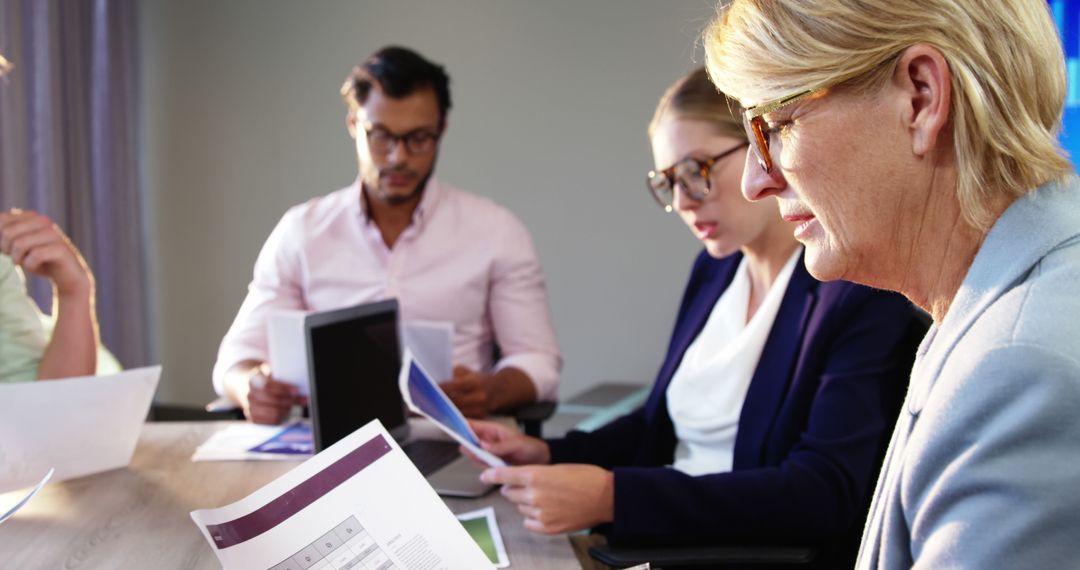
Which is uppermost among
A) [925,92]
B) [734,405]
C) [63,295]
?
[925,92]

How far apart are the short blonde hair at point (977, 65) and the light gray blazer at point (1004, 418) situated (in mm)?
36

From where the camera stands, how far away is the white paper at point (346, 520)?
3.34ft

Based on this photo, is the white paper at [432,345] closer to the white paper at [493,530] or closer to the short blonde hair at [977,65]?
the white paper at [493,530]

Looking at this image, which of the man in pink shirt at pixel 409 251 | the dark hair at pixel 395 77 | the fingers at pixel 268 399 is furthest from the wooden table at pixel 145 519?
the dark hair at pixel 395 77

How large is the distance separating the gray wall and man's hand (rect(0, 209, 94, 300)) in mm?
2929

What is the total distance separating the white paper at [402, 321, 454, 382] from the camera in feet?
7.11

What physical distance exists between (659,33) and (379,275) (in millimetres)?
A: 2476

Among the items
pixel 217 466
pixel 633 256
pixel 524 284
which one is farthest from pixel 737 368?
pixel 633 256

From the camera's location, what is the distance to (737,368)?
1.74 metres

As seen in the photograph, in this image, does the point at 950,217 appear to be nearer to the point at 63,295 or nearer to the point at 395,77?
the point at 63,295

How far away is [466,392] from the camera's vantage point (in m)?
2.14

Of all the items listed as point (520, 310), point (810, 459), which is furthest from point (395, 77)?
point (810, 459)

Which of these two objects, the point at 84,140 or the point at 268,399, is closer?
the point at 268,399

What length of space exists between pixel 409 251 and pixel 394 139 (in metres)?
0.32
